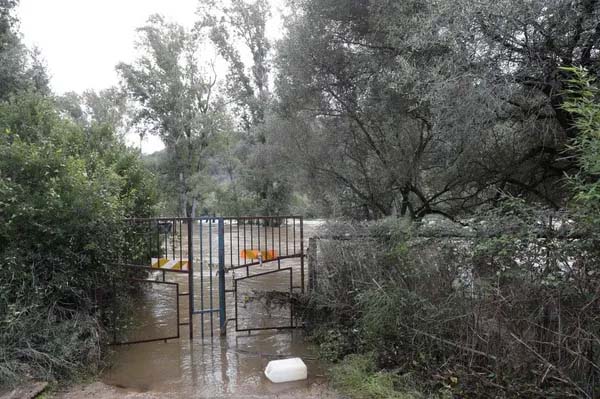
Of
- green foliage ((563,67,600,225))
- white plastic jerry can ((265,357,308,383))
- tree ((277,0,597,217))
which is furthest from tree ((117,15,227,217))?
green foliage ((563,67,600,225))

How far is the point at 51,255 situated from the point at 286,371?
9.61 ft

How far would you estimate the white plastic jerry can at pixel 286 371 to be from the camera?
4.07 meters

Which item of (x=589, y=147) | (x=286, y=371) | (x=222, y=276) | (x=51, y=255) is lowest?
(x=286, y=371)

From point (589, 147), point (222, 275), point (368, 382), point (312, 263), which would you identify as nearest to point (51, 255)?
point (222, 275)

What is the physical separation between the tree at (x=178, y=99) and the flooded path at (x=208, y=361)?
1899 cm

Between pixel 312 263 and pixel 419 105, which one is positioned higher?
pixel 419 105

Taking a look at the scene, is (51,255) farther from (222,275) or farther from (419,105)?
(419,105)

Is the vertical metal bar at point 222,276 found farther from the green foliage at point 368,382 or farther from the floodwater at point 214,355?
the green foliage at point 368,382

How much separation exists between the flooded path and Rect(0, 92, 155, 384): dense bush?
0.49 m

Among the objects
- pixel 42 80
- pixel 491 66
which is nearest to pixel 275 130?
pixel 491 66

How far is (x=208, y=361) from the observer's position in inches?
188

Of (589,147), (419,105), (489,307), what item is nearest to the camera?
(589,147)

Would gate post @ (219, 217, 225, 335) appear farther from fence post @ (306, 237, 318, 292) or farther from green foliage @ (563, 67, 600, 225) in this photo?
green foliage @ (563, 67, 600, 225)

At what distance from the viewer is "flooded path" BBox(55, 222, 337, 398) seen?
387cm
